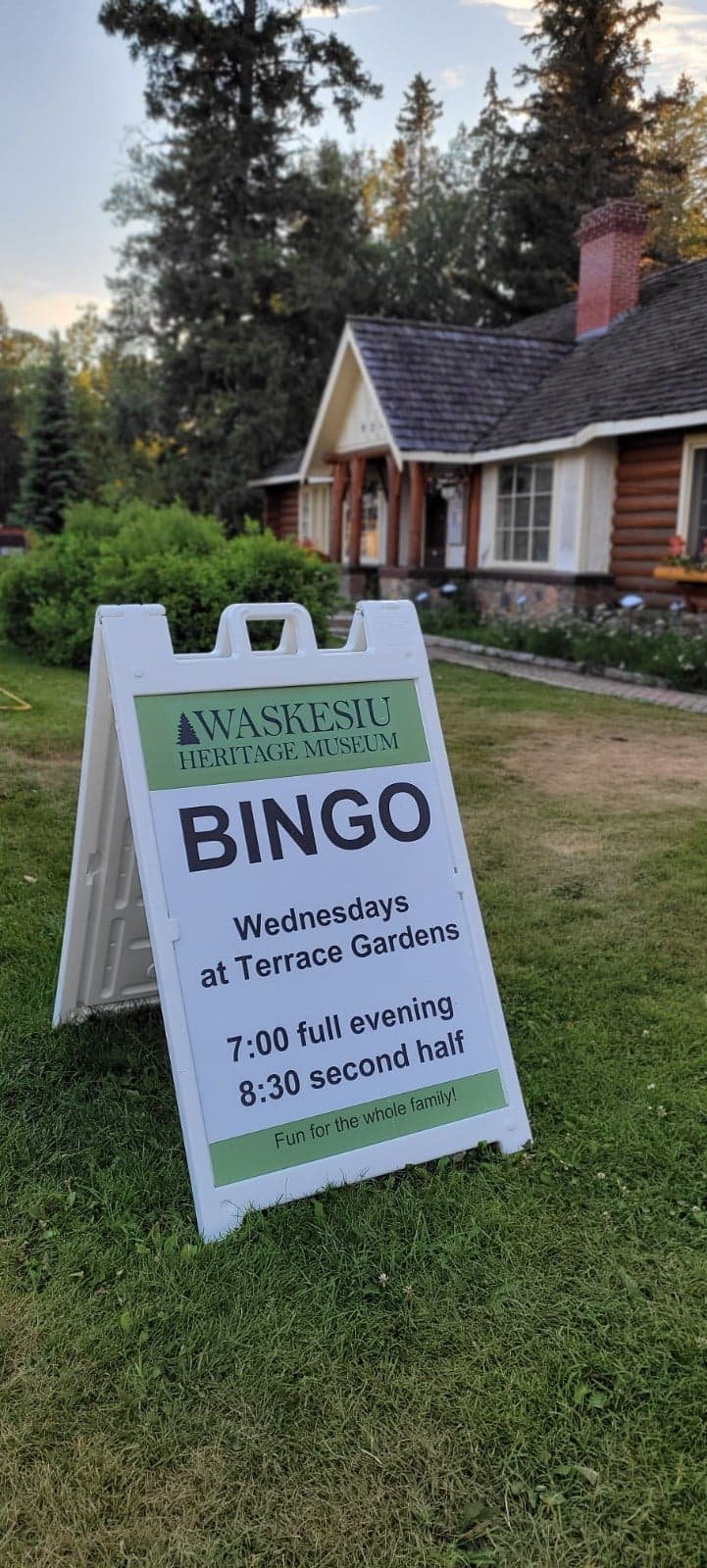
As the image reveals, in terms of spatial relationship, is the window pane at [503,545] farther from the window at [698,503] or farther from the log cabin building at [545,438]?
the window at [698,503]

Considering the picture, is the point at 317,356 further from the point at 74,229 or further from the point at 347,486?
the point at 74,229

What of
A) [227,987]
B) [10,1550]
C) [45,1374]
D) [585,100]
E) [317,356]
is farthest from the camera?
[585,100]

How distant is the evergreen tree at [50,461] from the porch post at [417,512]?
52.2ft

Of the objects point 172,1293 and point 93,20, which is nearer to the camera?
point 172,1293

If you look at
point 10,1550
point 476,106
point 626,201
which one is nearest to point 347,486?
point 626,201

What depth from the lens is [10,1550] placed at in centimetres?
163

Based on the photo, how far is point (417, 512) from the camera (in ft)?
51.8

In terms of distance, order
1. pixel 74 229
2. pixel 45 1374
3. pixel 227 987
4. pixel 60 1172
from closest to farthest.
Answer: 1. pixel 45 1374
2. pixel 227 987
3. pixel 60 1172
4. pixel 74 229

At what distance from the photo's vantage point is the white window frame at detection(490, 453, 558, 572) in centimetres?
1409

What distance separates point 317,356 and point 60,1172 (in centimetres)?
2897

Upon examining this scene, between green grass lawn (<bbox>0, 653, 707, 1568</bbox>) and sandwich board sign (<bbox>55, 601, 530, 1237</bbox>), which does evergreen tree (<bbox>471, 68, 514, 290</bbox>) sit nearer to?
sandwich board sign (<bbox>55, 601, 530, 1237</bbox>)

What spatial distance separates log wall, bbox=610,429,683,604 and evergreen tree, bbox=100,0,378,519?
1532 cm

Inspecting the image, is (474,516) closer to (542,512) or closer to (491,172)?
(542,512)

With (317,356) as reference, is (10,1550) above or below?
below
